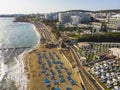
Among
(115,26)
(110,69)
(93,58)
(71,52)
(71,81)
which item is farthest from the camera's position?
(115,26)

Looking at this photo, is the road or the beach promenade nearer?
the road

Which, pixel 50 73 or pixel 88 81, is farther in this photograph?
pixel 50 73

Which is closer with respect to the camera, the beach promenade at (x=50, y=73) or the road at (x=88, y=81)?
the road at (x=88, y=81)

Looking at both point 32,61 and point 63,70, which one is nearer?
point 63,70

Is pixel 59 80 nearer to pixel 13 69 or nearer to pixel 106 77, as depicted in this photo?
pixel 106 77

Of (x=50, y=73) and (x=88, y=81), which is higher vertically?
(x=88, y=81)

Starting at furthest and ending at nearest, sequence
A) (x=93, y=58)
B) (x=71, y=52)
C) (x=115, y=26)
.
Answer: (x=115, y=26), (x=71, y=52), (x=93, y=58)

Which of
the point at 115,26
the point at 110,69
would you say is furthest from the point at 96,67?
the point at 115,26

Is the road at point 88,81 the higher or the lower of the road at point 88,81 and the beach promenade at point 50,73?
the higher

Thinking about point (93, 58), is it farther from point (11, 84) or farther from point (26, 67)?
point (11, 84)

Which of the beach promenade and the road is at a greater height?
the road
